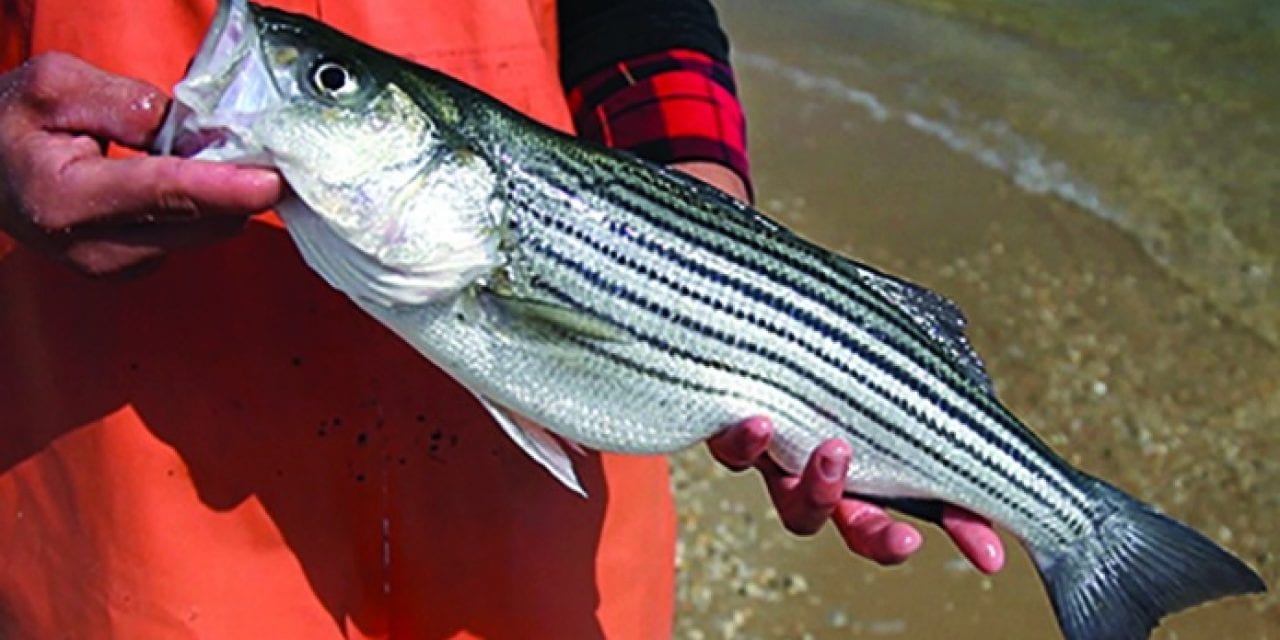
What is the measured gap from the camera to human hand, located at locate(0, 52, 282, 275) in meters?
1.97

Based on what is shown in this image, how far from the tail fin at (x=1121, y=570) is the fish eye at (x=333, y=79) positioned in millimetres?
1495

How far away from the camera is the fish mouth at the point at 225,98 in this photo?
202cm

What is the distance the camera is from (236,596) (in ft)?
7.70

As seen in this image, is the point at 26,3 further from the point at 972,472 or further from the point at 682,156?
the point at 972,472

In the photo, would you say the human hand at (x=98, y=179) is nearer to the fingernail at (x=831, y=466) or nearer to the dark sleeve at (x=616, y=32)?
the dark sleeve at (x=616, y=32)

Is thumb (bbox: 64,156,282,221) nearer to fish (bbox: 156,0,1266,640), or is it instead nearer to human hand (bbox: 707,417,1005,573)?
fish (bbox: 156,0,1266,640)

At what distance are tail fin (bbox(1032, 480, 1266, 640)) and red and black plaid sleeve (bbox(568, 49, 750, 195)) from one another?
96 cm

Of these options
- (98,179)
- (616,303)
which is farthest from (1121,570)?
(98,179)

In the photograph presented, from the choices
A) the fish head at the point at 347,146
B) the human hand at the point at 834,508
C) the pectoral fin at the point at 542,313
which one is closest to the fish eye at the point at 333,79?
the fish head at the point at 347,146

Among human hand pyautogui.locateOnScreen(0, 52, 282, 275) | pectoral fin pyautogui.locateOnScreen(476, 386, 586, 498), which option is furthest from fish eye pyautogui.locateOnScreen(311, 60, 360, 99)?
pectoral fin pyautogui.locateOnScreen(476, 386, 586, 498)

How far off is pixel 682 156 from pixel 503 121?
613 millimetres

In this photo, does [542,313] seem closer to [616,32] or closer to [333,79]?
[333,79]

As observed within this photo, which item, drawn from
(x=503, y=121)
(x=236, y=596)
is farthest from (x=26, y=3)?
(x=236, y=596)

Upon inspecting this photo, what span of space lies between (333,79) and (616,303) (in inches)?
21.3
